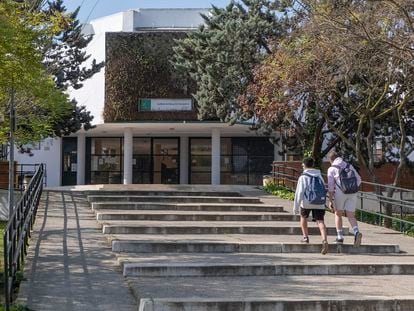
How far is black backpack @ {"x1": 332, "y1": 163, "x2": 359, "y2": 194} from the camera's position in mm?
Result: 10684

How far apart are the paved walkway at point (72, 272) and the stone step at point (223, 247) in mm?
402

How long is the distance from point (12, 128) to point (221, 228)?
471cm

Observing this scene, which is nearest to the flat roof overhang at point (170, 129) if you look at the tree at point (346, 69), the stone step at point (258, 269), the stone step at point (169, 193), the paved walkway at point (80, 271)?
the stone step at point (169, 193)

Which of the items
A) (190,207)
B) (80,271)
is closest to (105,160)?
(190,207)

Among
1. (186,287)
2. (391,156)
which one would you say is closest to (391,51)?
(186,287)

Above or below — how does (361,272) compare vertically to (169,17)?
below

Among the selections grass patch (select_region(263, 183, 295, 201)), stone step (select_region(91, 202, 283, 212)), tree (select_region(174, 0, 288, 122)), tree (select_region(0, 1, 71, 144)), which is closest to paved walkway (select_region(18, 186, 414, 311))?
stone step (select_region(91, 202, 283, 212))

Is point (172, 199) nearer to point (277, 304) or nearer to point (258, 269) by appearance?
point (258, 269)

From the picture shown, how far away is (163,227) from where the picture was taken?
12.4m

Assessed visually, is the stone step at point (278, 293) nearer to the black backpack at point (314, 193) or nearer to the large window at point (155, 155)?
the black backpack at point (314, 193)

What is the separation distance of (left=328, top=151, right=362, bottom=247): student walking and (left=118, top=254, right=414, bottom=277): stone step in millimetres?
706

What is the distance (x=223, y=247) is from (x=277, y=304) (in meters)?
3.78

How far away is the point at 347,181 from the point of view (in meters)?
10.7

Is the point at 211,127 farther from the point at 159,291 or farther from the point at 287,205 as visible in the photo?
the point at 159,291
